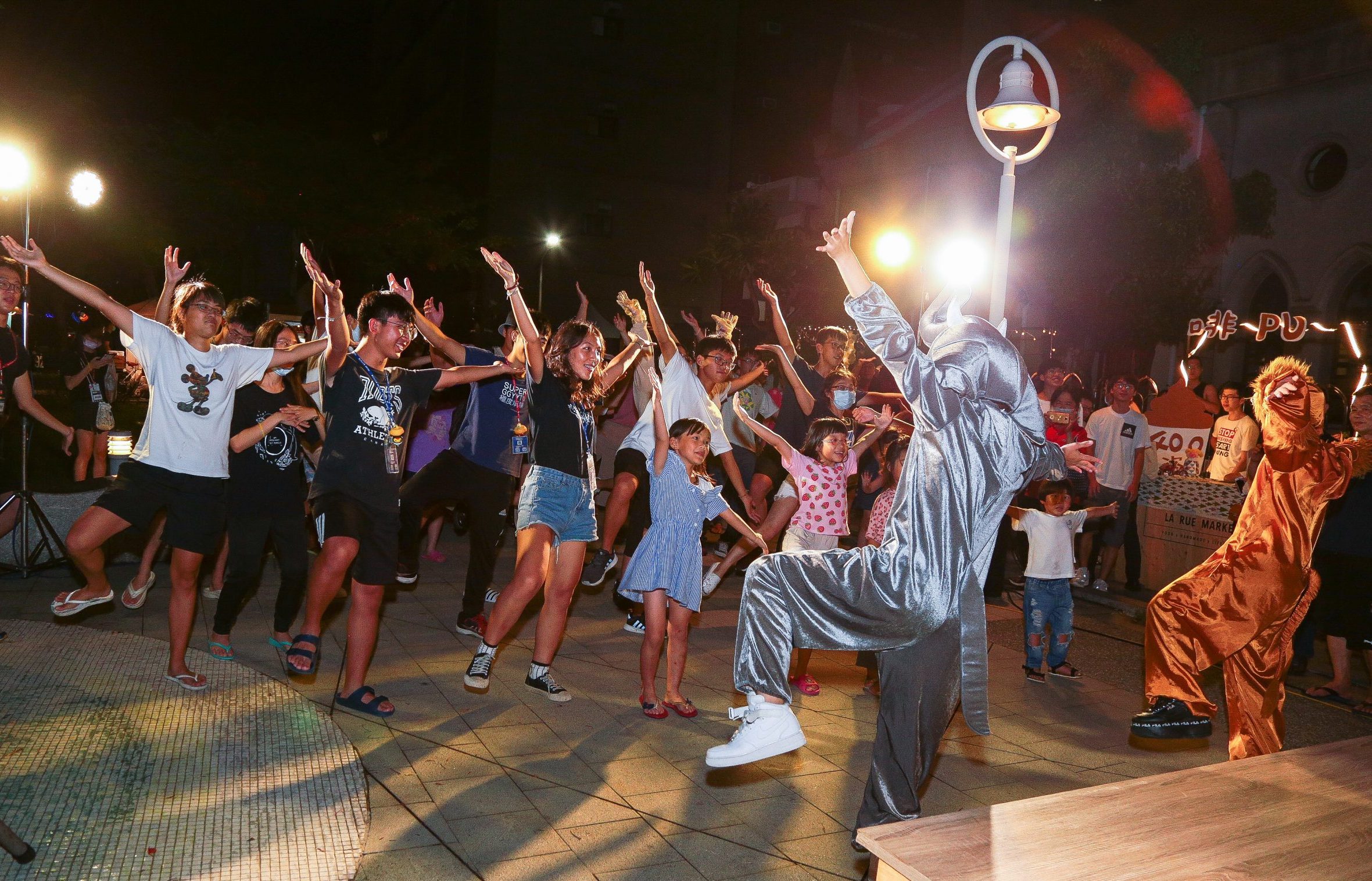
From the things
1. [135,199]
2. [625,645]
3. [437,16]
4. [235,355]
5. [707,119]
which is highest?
[437,16]

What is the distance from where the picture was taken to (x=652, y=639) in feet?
17.0

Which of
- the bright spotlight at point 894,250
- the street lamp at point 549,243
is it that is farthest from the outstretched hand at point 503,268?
the street lamp at point 549,243

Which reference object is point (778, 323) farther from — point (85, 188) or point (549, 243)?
point (549, 243)

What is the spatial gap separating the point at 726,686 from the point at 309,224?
717 inches

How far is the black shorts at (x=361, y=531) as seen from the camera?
4.88 m

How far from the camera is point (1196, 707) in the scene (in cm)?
461

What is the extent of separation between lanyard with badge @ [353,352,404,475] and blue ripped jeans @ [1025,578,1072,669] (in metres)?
4.14

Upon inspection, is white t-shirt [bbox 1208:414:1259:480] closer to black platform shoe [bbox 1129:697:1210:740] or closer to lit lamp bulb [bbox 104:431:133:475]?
black platform shoe [bbox 1129:697:1210:740]

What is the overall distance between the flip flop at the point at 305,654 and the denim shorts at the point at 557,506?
117cm

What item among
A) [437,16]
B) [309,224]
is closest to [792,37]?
[437,16]

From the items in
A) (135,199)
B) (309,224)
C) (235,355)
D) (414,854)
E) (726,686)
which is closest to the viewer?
(414,854)

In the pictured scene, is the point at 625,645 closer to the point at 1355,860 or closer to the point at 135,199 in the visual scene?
the point at 1355,860

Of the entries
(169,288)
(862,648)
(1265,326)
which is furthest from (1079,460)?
(1265,326)

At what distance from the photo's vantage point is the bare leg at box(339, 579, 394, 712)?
16.1 ft
